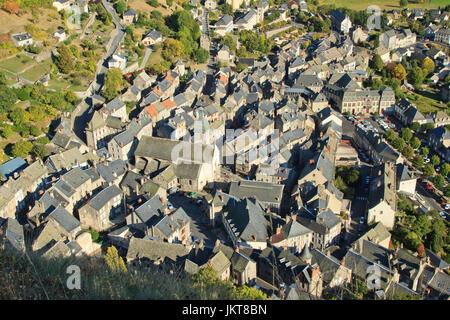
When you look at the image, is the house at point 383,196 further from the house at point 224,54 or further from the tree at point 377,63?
the house at point 224,54

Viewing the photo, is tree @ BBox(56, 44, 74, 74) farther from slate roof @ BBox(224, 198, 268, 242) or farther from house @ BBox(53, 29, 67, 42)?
slate roof @ BBox(224, 198, 268, 242)

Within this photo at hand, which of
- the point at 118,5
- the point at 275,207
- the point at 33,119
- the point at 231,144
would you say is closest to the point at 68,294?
the point at 275,207

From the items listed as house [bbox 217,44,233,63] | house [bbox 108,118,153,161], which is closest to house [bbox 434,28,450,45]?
house [bbox 217,44,233,63]

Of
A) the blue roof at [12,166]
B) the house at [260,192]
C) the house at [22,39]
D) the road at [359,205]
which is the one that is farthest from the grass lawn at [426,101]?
the house at [22,39]

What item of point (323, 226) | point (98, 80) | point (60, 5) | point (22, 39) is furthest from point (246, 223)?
point (60, 5)

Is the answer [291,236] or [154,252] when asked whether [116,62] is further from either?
[291,236]

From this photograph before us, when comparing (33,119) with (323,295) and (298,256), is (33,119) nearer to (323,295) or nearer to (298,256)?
(298,256)
